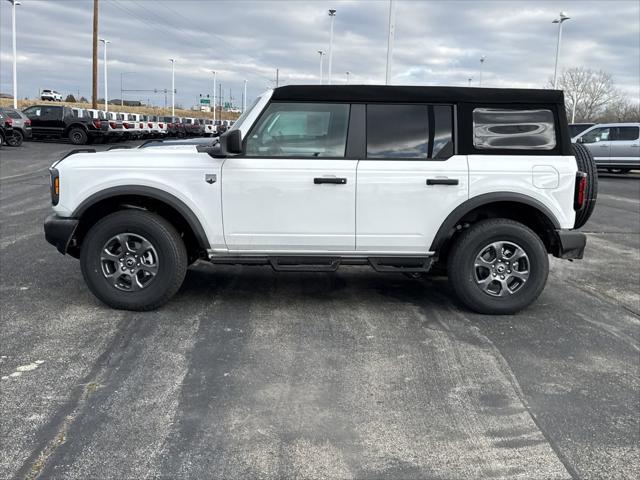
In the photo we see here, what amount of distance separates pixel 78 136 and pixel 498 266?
29485 millimetres

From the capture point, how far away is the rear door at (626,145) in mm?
22359

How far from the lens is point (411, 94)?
5.43 metres

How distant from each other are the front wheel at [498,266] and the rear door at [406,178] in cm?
31

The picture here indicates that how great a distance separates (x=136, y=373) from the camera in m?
4.11

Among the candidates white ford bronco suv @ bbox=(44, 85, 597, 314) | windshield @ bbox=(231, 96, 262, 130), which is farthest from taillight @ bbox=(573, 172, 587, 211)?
windshield @ bbox=(231, 96, 262, 130)

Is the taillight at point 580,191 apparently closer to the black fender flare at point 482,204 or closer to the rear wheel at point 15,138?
the black fender flare at point 482,204

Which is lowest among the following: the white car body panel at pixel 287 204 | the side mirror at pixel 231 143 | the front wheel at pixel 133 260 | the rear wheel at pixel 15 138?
the front wheel at pixel 133 260

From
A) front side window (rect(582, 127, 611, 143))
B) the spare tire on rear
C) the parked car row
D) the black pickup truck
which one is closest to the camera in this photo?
the spare tire on rear

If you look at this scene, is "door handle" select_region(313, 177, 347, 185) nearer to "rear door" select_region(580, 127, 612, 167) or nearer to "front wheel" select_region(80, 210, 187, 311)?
"front wheel" select_region(80, 210, 187, 311)

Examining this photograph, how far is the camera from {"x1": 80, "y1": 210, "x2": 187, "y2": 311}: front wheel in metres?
5.29

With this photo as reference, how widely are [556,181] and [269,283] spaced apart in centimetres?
296

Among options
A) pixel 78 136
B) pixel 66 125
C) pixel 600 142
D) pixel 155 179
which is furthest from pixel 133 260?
pixel 66 125

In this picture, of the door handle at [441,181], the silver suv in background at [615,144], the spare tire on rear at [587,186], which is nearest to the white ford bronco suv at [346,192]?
the door handle at [441,181]

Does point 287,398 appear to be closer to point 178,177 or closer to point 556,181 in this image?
point 178,177
